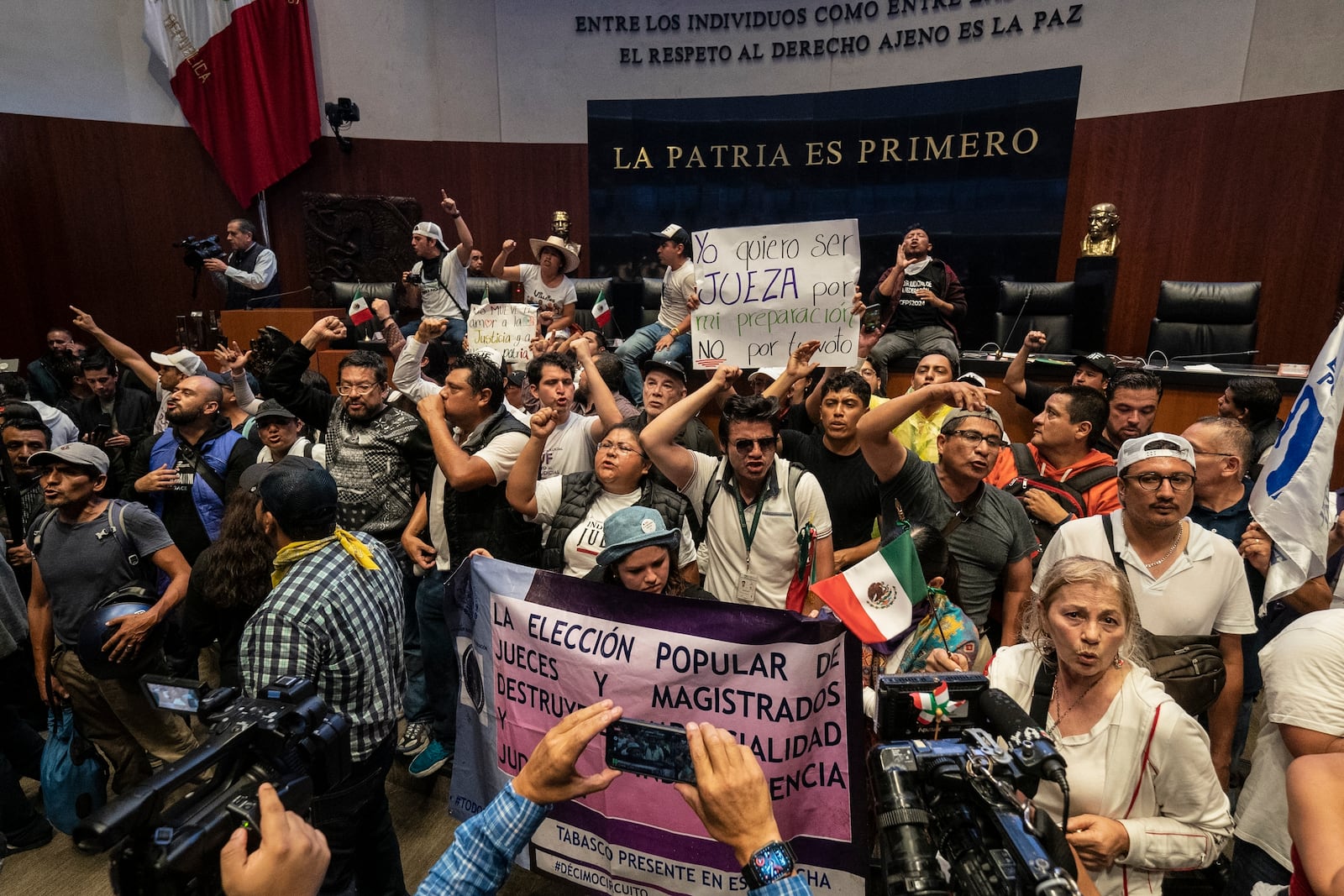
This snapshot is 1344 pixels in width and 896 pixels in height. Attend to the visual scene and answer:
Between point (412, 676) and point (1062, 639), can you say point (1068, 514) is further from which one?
point (412, 676)

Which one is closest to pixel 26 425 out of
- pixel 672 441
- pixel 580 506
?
pixel 580 506

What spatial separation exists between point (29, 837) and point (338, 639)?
239 cm

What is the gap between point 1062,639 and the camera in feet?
6.42

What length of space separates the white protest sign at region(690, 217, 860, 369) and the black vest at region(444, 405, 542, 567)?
1385 mm

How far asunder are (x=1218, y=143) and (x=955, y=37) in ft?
10.4

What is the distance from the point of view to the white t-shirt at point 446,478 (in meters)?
3.45

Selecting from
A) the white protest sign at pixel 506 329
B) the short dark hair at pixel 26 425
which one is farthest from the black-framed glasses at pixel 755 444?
the short dark hair at pixel 26 425

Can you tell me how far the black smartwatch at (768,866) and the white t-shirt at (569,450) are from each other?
285 centimetres

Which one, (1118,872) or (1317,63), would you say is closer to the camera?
(1118,872)

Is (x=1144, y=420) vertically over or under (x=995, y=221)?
under

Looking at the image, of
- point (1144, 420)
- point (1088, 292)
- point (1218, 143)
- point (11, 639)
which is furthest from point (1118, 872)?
point (1218, 143)

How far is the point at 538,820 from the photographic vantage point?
1.36 meters

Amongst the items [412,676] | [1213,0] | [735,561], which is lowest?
[412,676]

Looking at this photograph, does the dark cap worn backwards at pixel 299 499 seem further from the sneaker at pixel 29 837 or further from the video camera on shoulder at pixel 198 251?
the video camera on shoulder at pixel 198 251
